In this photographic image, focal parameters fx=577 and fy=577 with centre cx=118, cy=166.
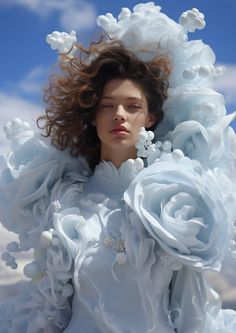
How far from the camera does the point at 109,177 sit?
2.07m

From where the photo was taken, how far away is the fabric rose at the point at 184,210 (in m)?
1.73

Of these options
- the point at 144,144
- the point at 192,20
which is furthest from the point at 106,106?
the point at 192,20

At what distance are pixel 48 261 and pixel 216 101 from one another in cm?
79

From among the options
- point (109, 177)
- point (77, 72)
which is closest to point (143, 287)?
point (109, 177)

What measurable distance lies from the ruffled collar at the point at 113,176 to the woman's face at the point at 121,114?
7 centimetres

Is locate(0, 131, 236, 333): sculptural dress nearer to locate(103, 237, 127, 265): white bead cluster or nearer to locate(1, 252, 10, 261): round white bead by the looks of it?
locate(103, 237, 127, 265): white bead cluster

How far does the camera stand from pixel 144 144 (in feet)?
6.37

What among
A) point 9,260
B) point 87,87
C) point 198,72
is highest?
point 198,72

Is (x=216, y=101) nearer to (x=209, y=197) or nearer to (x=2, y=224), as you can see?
(x=209, y=197)

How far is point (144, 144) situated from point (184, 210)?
31 cm

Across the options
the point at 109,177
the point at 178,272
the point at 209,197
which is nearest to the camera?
the point at 209,197

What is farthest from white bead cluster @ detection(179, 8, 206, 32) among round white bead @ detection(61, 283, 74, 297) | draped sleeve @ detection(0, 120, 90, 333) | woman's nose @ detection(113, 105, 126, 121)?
round white bead @ detection(61, 283, 74, 297)

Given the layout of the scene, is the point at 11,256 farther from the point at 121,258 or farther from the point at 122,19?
the point at 122,19

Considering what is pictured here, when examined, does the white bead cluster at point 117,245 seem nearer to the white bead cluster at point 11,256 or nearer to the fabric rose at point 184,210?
the fabric rose at point 184,210
